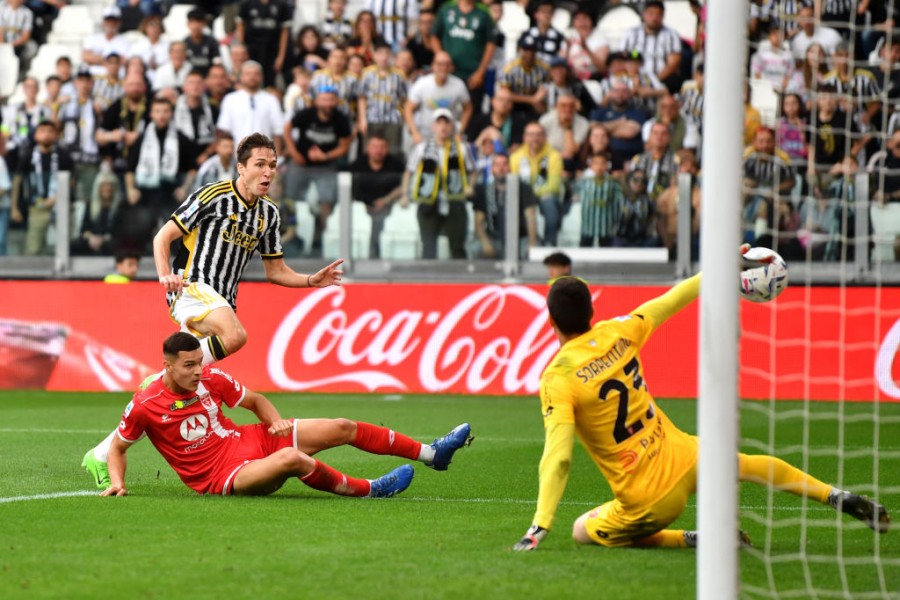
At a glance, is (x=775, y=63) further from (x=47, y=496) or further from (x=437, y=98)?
(x=47, y=496)

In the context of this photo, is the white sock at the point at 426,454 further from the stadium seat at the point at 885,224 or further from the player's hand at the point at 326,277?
the stadium seat at the point at 885,224

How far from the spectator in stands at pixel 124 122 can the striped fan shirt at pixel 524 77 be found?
176 inches

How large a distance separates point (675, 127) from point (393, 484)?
917cm

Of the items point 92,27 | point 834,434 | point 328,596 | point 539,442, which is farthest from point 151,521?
point 92,27

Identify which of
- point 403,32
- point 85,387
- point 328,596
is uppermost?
point 403,32

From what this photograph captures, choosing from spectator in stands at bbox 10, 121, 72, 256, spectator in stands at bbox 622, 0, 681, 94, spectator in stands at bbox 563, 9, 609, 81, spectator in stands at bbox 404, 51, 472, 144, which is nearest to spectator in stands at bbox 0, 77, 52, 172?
spectator in stands at bbox 10, 121, 72, 256

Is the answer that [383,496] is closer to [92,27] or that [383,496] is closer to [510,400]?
[510,400]

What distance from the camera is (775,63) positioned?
621 inches

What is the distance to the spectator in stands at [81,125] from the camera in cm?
1759

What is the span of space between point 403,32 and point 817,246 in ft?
22.4

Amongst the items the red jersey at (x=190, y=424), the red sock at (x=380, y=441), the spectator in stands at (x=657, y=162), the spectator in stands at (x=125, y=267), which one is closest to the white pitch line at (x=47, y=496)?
the red jersey at (x=190, y=424)

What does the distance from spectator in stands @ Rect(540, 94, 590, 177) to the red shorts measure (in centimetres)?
927

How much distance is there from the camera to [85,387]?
15891 millimetres

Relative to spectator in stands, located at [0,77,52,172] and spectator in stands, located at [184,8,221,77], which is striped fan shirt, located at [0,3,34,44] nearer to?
spectator in stands, located at [0,77,52,172]
